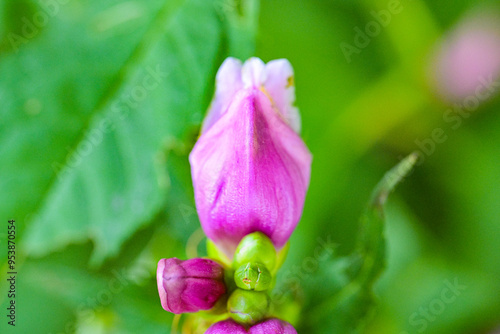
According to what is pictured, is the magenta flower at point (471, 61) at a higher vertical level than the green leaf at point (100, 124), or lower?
higher

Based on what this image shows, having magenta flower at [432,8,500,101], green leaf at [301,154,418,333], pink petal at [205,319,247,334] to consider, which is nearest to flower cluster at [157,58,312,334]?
pink petal at [205,319,247,334]

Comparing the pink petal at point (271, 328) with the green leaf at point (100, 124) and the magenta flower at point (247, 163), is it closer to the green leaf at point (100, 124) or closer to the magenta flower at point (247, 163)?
the magenta flower at point (247, 163)

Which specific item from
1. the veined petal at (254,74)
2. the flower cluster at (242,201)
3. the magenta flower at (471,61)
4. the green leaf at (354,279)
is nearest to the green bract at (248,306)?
the flower cluster at (242,201)

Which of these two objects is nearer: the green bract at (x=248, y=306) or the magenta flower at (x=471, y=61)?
the green bract at (x=248, y=306)

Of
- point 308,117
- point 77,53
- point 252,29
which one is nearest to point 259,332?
point 252,29

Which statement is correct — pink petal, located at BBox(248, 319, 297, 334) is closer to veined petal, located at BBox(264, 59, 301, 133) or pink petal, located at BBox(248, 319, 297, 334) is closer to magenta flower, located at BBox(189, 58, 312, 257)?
magenta flower, located at BBox(189, 58, 312, 257)

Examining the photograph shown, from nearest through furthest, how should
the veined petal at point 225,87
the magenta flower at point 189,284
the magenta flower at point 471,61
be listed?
1. the magenta flower at point 189,284
2. the veined petal at point 225,87
3. the magenta flower at point 471,61
